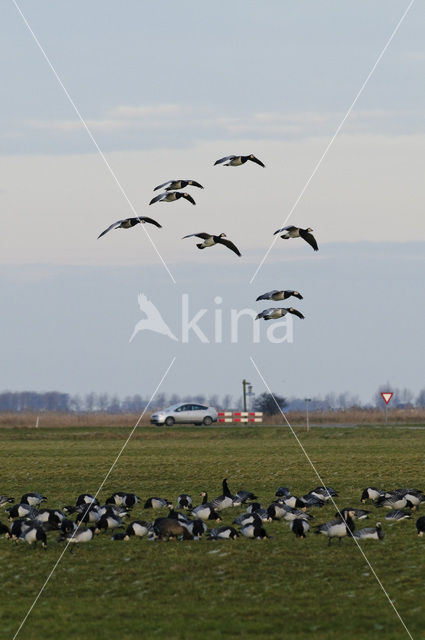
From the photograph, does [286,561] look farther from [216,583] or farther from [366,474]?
[366,474]

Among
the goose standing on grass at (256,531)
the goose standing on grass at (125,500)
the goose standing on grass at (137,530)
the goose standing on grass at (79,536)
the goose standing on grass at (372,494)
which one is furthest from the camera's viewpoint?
the goose standing on grass at (372,494)

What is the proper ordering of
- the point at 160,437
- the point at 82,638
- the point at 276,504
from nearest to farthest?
the point at 82,638, the point at 276,504, the point at 160,437

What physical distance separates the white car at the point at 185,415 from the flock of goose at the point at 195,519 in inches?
2145

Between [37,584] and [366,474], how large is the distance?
66.4ft

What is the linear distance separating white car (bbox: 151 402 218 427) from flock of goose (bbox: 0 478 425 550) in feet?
179

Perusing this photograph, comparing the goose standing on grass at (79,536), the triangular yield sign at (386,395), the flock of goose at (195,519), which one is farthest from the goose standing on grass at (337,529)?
the triangular yield sign at (386,395)

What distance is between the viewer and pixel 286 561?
1706 cm

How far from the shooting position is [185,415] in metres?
80.7

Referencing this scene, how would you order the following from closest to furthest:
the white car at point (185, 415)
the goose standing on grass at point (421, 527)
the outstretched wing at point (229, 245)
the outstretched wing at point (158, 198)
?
the goose standing on grass at point (421, 527) → the outstretched wing at point (158, 198) → the outstretched wing at point (229, 245) → the white car at point (185, 415)

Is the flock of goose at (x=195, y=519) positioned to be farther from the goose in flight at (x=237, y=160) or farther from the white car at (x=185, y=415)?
the white car at (x=185, y=415)

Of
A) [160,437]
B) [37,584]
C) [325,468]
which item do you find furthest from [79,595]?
[160,437]

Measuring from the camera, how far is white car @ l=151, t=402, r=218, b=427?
79.9 meters

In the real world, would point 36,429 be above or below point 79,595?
above

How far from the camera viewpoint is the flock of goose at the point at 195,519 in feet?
63.4
